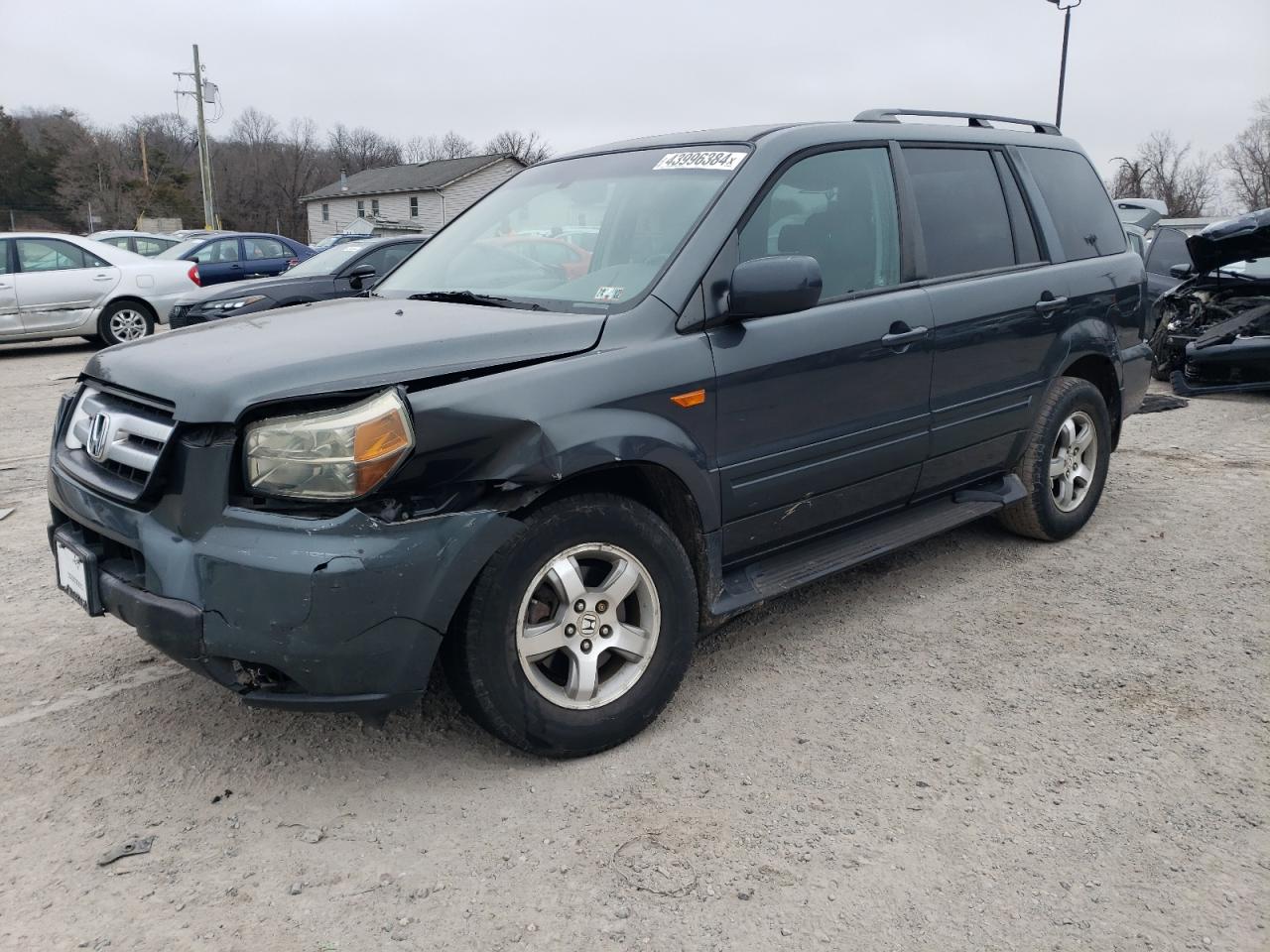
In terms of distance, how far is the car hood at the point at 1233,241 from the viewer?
7914mm

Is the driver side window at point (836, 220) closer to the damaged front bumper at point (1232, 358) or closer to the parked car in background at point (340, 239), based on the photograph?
the damaged front bumper at point (1232, 358)

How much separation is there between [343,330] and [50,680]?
1.74 meters

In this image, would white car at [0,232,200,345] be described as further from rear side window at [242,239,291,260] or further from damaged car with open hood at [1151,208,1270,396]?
damaged car with open hood at [1151,208,1270,396]

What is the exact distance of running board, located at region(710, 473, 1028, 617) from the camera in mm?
3449

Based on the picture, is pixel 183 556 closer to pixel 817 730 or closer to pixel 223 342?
pixel 223 342

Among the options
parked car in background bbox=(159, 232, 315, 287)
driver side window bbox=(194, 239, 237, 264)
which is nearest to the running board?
parked car in background bbox=(159, 232, 315, 287)

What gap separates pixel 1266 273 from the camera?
9789 mm

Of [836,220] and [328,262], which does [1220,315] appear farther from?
[328,262]

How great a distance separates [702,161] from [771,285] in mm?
750

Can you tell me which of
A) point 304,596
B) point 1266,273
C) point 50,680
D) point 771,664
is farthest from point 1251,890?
point 1266,273

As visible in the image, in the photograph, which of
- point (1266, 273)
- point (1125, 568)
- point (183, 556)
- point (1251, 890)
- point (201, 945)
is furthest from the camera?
point (1266, 273)

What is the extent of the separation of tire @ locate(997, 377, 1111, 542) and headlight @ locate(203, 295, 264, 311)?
814cm

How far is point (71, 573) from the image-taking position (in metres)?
3.04

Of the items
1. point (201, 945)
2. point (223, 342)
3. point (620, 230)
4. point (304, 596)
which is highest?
point (620, 230)
